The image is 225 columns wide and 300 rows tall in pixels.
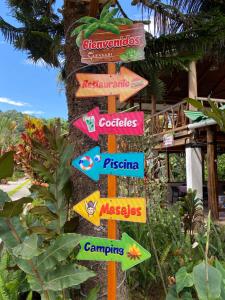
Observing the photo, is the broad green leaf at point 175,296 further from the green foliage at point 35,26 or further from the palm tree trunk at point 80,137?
the green foliage at point 35,26

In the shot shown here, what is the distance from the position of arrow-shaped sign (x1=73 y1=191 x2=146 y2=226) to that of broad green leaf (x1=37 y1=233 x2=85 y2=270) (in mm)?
281

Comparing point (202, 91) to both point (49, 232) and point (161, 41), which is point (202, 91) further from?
point (49, 232)

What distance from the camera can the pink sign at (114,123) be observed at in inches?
90.4

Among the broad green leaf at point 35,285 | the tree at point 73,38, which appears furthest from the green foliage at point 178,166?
the broad green leaf at point 35,285

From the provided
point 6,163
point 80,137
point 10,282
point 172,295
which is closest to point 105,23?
point 80,137

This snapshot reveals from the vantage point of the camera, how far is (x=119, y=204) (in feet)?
7.47

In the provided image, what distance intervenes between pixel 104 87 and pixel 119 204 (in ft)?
2.45

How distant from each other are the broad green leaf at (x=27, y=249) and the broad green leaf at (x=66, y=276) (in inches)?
11.4

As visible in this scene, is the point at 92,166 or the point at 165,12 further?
the point at 165,12

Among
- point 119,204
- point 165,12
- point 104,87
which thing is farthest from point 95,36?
point 165,12

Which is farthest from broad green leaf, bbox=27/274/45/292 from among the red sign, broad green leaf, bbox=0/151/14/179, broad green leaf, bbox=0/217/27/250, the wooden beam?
the wooden beam

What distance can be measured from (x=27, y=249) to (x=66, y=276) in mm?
339

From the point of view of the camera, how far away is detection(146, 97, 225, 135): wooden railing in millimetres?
11031

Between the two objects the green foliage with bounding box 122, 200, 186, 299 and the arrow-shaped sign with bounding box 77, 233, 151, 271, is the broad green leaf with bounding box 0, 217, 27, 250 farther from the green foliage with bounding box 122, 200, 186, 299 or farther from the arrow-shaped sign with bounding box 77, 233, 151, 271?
the green foliage with bounding box 122, 200, 186, 299
